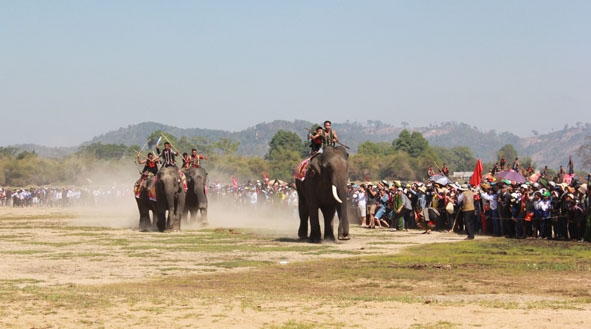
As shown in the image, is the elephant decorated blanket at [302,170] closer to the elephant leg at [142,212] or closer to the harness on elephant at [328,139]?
the harness on elephant at [328,139]

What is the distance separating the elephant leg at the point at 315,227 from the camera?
27878 mm

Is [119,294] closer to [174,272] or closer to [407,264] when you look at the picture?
[174,272]

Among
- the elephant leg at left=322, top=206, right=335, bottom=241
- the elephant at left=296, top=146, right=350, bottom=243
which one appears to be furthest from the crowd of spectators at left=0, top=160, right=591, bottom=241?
the elephant at left=296, top=146, right=350, bottom=243

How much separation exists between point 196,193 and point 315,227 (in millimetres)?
12074

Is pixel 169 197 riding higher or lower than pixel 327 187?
higher

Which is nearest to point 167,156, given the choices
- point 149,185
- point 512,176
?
point 149,185

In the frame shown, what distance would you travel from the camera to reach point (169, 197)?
1345 inches

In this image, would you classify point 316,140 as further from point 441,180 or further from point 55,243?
point 441,180

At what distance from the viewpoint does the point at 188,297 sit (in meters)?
15.2

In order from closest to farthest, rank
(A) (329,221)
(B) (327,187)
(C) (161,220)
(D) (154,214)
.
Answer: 1. (B) (327,187)
2. (A) (329,221)
3. (C) (161,220)
4. (D) (154,214)

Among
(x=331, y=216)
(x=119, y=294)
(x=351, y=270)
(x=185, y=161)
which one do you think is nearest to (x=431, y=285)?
(x=351, y=270)

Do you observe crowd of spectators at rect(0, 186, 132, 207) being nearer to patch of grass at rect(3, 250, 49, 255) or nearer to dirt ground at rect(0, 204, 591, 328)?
patch of grass at rect(3, 250, 49, 255)

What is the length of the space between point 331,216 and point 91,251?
727cm

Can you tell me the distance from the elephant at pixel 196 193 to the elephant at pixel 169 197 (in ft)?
12.0
